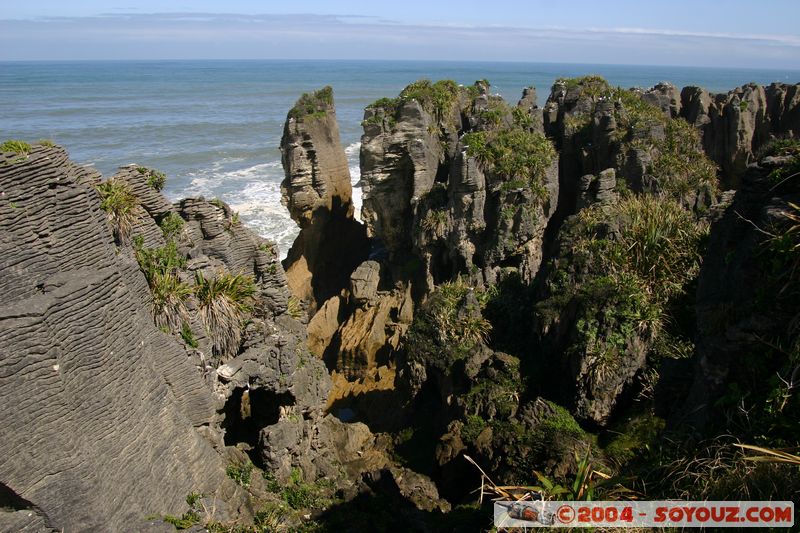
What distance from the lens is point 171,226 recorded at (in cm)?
1259

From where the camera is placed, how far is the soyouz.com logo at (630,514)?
687 centimetres

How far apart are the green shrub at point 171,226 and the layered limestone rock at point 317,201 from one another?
12092 mm

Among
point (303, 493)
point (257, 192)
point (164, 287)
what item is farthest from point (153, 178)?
point (257, 192)

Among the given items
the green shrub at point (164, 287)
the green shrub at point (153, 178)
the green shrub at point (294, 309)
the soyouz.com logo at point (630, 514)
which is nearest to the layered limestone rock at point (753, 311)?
the soyouz.com logo at point (630, 514)

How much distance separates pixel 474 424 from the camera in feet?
47.4

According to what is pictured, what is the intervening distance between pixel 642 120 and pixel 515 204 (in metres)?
5.79

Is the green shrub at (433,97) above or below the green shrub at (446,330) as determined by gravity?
above

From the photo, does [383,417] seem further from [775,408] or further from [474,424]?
[775,408]

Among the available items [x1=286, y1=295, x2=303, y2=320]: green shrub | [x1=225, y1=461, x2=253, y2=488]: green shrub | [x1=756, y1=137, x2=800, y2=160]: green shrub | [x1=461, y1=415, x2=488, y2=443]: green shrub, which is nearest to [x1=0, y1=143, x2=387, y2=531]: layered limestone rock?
[x1=225, y1=461, x2=253, y2=488]: green shrub

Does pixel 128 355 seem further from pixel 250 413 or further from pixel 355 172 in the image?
pixel 355 172

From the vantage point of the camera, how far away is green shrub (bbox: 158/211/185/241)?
1252cm

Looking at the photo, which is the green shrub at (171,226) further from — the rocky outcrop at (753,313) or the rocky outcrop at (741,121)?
the rocky outcrop at (741,121)

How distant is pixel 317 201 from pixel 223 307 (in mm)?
13064

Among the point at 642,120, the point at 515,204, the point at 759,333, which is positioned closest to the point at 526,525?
the point at 759,333
